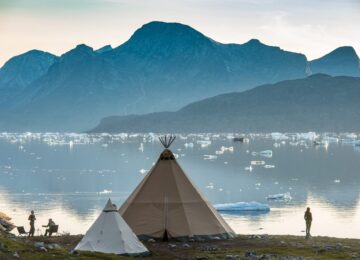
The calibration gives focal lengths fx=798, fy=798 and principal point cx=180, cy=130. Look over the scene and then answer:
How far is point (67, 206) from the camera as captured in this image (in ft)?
276

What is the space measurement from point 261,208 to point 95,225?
42105mm

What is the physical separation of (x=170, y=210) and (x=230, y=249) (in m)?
5.29

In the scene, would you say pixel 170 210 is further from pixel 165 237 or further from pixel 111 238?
pixel 111 238

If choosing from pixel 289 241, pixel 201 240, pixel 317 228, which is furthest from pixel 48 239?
pixel 317 228

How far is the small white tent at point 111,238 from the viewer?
3375cm

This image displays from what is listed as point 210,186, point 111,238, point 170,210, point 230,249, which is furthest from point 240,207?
point 111,238

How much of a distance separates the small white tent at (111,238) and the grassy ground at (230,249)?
2.59 feet

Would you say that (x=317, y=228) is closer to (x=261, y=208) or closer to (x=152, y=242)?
→ (x=261, y=208)

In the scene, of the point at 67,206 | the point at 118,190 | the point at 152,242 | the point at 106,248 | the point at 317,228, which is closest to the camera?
the point at 106,248

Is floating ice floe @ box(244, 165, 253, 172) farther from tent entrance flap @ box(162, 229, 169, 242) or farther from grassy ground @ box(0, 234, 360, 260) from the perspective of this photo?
tent entrance flap @ box(162, 229, 169, 242)

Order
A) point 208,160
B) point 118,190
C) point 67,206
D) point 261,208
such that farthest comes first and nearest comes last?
1. point 208,160
2. point 118,190
3. point 67,206
4. point 261,208

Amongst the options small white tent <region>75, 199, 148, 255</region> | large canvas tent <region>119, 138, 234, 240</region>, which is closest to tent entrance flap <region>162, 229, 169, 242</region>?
large canvas tent <region>119, 138, 234, 240</region>

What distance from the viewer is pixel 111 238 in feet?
113

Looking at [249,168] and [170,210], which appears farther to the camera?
[249,168]
